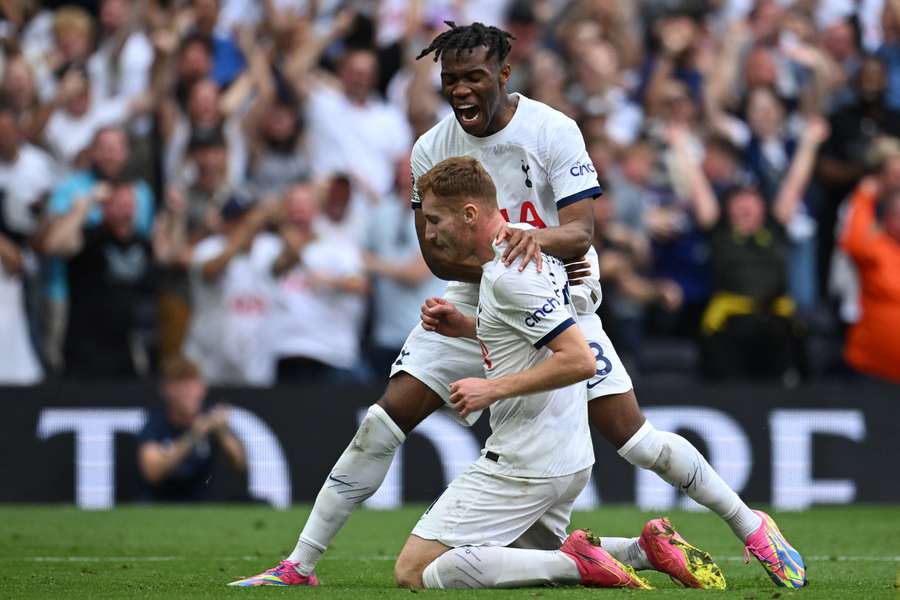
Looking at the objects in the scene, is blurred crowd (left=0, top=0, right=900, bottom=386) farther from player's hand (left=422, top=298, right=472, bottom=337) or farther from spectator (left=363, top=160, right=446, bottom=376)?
player's hand (left=422, top=298, right=472, bottom=337)

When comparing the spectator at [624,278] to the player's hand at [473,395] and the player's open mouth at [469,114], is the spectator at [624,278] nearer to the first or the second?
the player's open mouth at [469,114]

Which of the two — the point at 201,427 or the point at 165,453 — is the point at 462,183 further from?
the point at 165,453

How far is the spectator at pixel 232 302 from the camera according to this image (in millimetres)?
12586

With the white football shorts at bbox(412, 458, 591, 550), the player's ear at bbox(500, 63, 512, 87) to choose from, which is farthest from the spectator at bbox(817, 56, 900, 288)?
the white football shorts at bbox(412, 458, 591, 550)

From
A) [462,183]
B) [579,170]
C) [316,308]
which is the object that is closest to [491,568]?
[462,183]

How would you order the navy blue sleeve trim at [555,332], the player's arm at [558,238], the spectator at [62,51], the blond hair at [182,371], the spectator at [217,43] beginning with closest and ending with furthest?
the navy blue sleeve trim at [555,332] < the player's arm at [558,238] < the blond hair at [182,371] < the spectator at [62,51] < the spectator at [217,43]

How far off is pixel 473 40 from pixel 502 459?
69.2 inches

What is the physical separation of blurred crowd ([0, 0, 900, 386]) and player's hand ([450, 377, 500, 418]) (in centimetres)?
657

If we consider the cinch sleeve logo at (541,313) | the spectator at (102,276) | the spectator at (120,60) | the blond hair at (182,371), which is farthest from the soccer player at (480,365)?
the spectator at (120,60)

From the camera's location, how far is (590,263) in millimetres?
6910

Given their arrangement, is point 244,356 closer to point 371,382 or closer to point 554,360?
point 371,382

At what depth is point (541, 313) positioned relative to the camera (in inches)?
241

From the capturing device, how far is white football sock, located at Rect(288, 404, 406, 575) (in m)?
6.81

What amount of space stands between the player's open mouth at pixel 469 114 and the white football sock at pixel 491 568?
178 cm
